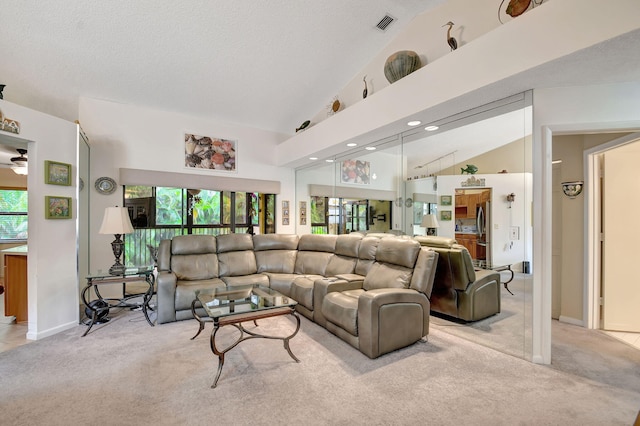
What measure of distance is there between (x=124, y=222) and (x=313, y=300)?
2.59m

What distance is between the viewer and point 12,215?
5.86 m

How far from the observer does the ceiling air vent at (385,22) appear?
138 inches

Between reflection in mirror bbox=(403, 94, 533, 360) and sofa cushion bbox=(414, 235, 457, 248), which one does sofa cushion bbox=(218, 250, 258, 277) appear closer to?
sofa cushion bbox=(414, 235, 457, 248)

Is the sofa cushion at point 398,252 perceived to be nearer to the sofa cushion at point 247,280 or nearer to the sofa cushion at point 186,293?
the sofa cushion at point 247,280

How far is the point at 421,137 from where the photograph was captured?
3.62 m

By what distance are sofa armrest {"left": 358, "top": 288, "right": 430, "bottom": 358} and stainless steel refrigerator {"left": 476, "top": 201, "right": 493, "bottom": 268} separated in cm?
86

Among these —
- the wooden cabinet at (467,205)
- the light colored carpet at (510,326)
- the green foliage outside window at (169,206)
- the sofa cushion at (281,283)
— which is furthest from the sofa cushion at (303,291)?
the green foliage outside window at (169,206)

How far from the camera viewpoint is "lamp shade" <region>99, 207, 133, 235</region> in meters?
3.62

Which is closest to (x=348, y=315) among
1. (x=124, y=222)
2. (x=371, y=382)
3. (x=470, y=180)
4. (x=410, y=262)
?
(x=371, y=382)

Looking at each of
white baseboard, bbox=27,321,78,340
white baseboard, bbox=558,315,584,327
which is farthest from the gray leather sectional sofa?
white baseboard, bbox=558,315,584,327

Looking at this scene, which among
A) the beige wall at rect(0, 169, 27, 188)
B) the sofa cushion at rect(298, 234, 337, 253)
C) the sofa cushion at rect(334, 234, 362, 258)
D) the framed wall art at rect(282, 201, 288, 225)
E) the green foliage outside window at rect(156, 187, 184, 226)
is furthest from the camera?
the framed wall art at rect(282, 201, 288, 225)

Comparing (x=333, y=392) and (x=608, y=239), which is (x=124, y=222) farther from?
(x=608, y=239)

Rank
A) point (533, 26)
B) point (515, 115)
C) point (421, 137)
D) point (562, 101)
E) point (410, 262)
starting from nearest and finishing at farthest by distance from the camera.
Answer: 1. point (533, 26)
2. point (562, 101)
3. point (515, 115)
4. point (410, 262)
5. point (421, 137)

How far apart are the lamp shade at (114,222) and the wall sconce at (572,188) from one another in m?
5.42
